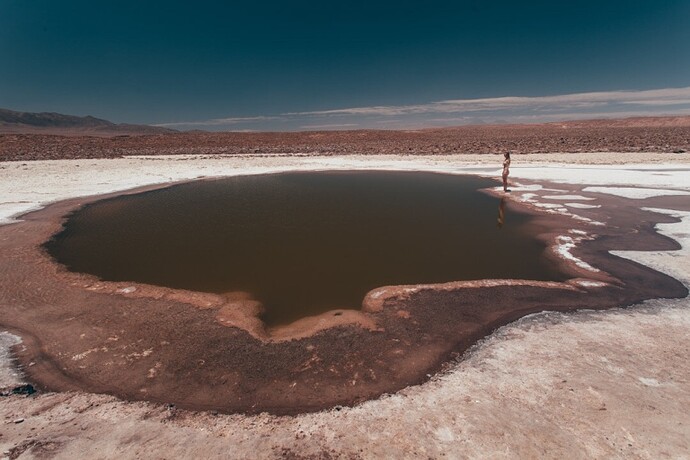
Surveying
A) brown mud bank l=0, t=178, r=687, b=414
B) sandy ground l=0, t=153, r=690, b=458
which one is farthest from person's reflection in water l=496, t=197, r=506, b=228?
sandy ground l=0, t=153, r=690, b=458

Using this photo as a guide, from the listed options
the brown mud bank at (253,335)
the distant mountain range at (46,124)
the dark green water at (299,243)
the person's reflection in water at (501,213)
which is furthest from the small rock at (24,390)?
the distant mountain range at (46,124)

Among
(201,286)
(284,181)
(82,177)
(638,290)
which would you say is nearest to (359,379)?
(201,286)

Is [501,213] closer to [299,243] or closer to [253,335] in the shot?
[299,243]

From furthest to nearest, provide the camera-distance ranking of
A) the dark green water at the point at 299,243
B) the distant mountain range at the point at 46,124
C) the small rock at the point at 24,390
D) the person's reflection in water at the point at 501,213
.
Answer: the distant mountain range at the point at 46,124, the person's reflection in water at the point at 501,213, the dark green water at the point at 299,243, the small rock at the point at 24,390

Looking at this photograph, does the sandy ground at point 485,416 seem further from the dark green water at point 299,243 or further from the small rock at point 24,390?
the dark green water at point 299,243

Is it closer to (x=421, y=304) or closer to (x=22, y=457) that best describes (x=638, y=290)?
(x=421, y=304)

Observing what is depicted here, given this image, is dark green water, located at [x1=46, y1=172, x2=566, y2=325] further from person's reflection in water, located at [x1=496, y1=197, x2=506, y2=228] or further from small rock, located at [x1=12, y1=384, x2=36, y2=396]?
small rock, located at [x1=12, y1=384, x2=36, y2=396]
